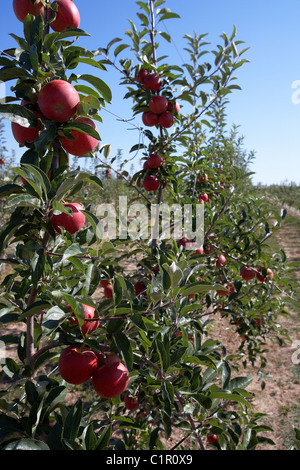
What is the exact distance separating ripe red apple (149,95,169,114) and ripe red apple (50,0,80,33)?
1196mm

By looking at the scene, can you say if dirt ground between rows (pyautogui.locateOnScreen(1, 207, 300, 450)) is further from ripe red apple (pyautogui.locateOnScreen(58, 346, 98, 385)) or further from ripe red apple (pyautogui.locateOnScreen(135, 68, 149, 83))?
ripe red apple (pyautogui.locateOnScreen(135, 68, 149, 83))

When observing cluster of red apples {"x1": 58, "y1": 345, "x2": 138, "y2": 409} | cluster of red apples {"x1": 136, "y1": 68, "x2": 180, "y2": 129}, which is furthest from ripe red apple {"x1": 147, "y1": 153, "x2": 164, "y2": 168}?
cluster of red apples {"x1": 58, "y1": 345, "x2": 138, "y2": 409}

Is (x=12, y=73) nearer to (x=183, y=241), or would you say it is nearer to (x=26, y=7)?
(x=26, y=7)

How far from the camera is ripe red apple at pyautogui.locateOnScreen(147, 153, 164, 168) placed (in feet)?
7.96

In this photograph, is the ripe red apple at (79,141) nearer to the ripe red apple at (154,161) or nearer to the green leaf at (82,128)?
the green leaf at (82,128)

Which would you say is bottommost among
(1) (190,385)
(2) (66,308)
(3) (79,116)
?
(1) (190,385)

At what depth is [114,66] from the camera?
2398 millimetres

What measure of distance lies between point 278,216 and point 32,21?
64.2 inches

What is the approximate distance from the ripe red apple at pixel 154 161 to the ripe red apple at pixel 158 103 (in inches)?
13.6

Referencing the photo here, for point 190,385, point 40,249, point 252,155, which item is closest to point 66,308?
point 40,249

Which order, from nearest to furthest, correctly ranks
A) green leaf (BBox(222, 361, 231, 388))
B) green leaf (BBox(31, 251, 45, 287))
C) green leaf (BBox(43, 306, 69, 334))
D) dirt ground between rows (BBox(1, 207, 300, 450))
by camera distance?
green leaf (BBox(43, 306, 69, 334)) → green leaf (BBox(31, 251, 45, 287)) → green leaf (BBox(222, 361, 231, 388)) → dirt ground between rows (BBox(1, 207, 300, 450))

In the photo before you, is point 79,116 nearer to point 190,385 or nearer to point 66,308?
point 66,308

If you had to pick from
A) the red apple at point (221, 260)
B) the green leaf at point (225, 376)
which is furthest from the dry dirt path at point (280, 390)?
the green leaf at point (225, 376)

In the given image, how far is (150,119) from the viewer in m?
2.32
